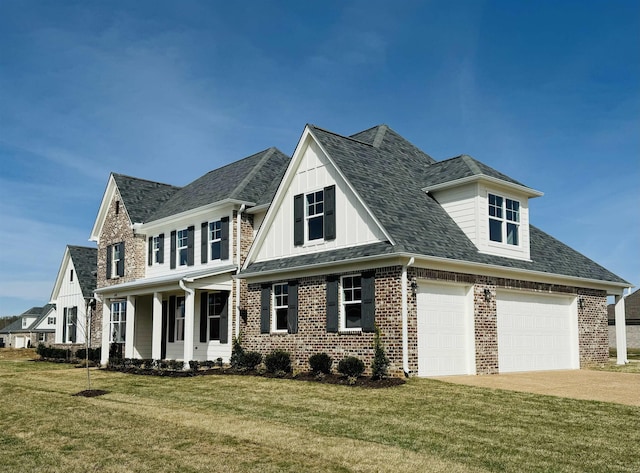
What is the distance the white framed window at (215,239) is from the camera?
79.9 feet

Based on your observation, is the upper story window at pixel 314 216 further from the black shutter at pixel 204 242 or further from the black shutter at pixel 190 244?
the black shutter at pixel 190 244

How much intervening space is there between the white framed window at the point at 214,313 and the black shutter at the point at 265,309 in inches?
95.9

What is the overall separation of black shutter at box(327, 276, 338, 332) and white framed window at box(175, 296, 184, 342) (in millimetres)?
9406

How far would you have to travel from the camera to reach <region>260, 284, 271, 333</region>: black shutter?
69.1 ft

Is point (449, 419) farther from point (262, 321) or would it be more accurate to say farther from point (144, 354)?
point (144, 354)

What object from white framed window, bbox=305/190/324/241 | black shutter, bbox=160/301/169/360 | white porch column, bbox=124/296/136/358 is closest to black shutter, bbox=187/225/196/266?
black shutter, bbox=160/301/169/360

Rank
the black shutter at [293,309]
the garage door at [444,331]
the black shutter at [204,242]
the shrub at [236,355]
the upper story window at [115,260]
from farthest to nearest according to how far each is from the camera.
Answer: the upper story window at [115,260] → the black shutter at [204,242] → the shrub at [236,355] → the black shutter at [293,309] → the garage door at [444,331]

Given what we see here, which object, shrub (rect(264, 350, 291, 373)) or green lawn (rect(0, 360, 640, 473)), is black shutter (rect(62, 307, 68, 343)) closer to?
green lawn (rect(0, 360, 640, 473))

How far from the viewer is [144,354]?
28.9 m

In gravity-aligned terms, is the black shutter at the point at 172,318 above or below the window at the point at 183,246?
below

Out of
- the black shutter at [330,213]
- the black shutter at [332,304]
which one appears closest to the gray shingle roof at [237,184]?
the black shutter at [330,213]

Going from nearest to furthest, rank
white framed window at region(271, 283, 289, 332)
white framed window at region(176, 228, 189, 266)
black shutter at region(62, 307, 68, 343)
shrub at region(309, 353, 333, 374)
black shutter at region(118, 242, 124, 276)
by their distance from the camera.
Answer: shrub at region(309, 353, 333, 374)
white framed window at region(271, 283, 289, 332)
white framed window at region(176, 228, 189, 266)
black shutter at region(118, 242, 124, 276)
black shutter at region(62, 307, 68, 343)

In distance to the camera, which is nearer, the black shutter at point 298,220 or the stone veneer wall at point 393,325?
the stone veneer wall at point 393,325

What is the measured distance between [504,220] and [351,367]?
7636mm
